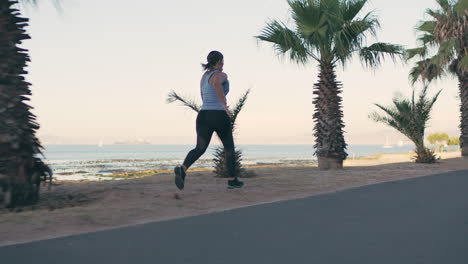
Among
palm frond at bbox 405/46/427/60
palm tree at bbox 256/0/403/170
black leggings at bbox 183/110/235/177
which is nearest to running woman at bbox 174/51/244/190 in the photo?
black leggings at bbox 183/110/235/177

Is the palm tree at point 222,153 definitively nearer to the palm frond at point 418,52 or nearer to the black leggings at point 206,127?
the black leggings at point 206,127

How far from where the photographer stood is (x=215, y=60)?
8562 millimetres

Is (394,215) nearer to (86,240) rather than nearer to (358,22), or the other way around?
(86,240)

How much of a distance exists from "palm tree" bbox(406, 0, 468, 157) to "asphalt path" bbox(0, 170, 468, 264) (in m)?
17.0

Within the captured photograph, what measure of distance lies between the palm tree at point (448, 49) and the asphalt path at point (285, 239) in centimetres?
1695

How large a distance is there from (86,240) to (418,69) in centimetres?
2207

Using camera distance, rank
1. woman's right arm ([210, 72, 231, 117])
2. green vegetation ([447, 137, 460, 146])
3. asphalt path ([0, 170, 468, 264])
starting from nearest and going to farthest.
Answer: asphalt path ([0, 170, 468, 264])
woman's right arm ([210, 72, 231, 117])
green vegetation ([447, 137, 460, 146])

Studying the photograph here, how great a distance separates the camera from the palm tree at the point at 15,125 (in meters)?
6.88

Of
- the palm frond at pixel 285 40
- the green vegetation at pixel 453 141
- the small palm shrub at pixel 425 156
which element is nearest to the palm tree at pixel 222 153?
the palm frond at pixel 285 40

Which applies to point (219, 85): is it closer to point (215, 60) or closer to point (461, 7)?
point (215, 60)

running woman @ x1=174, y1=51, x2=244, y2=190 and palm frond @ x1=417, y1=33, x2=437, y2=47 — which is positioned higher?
palm frond @ x1=417, y1=33, x2=437, y2=47

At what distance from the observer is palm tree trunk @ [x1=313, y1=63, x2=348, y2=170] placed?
54.5 feet

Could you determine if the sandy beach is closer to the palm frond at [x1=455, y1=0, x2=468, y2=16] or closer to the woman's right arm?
the woman's right arm

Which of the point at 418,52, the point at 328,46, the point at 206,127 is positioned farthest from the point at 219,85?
the point at 418,52
